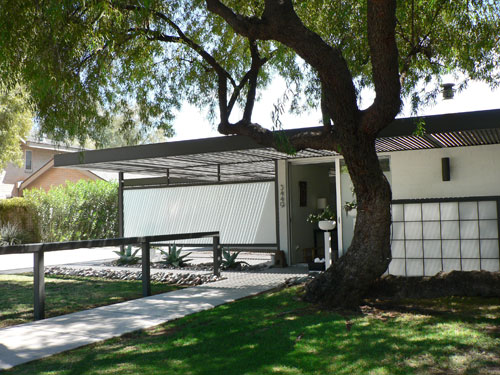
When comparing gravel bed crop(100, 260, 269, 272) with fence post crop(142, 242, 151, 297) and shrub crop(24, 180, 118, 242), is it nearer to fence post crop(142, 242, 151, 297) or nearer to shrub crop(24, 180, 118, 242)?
fence post crop(142, 242, 151, 297)

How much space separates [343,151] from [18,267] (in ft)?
32.5

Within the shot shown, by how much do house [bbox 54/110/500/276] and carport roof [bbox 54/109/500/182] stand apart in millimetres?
20

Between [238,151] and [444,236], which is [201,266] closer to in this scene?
[238,151]

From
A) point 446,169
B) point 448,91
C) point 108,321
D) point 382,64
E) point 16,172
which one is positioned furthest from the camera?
point 16,172

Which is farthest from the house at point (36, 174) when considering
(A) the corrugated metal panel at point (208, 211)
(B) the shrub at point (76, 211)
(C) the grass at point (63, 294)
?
(C) the grass at point (63, 294)

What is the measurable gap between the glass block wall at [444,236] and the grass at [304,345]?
1.95 m

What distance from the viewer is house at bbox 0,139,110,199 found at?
25469 mm

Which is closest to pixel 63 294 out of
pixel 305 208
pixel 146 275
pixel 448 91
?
pixel 146 275

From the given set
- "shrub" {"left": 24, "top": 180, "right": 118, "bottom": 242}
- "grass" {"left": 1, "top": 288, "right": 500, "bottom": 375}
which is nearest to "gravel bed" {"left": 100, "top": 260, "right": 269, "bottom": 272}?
"grass" {"left": 1, "top": 288, "right": 500, "bottom": 375}

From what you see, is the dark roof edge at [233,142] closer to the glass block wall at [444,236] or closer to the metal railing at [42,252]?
the glass block wall at [444,236]

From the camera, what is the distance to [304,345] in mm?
4777

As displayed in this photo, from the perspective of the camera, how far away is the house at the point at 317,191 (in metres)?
8.21

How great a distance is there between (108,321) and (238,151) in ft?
15.1

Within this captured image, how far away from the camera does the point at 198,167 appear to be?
13.3 metres
